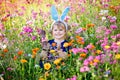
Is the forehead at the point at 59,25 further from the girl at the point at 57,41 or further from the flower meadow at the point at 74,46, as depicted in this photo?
the flower meadow at the point at 74,46

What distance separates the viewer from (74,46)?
12.0 feet

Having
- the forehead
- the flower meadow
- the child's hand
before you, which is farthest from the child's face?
the child's hand

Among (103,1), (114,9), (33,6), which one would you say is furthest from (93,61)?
(33,6)

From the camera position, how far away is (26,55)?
3713 mm

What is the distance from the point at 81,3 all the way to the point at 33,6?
1.03m

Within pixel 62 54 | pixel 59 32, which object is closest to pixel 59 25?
pixel 59 32

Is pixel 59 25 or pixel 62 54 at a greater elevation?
pixel 59 25

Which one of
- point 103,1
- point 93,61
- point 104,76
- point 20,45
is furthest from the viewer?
point 103,1

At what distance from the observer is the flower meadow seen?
9.37 ft

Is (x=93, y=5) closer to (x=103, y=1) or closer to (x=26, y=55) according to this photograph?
(x=103, y=1)

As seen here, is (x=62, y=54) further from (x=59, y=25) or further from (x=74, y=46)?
(x=59, y=25)

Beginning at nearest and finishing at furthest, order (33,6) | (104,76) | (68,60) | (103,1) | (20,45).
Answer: (104,76) → (68,60) → (20,45) → (103,1) → (33,6)

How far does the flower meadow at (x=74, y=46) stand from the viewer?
2855 millimetres

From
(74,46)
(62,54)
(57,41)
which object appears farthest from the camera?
(57,41)
